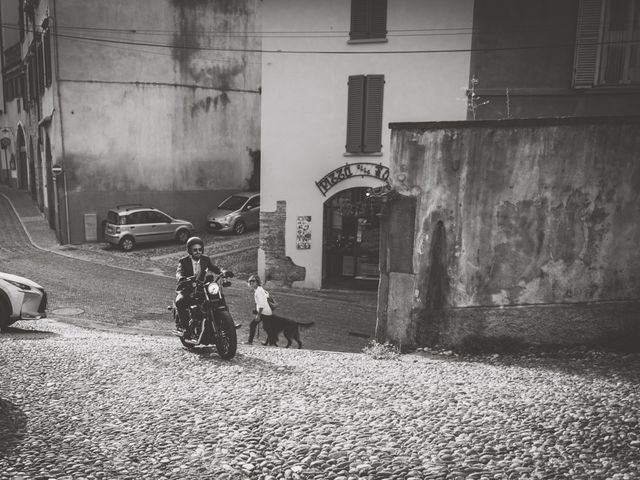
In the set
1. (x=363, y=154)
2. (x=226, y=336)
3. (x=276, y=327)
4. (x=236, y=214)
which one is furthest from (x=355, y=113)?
(x=226, y=336)

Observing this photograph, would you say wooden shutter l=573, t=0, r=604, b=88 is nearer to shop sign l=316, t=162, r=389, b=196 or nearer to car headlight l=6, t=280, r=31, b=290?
shop sign l=316, t=162, r=389, b=196

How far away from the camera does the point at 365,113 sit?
53.3 feet

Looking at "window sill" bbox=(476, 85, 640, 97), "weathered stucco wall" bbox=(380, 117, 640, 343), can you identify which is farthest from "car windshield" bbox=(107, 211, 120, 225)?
"weathered stucco wall" bbox=(380, 117, 640, 343)

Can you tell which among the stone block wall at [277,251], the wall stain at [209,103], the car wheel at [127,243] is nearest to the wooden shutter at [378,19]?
the stone block wall at [277,251]

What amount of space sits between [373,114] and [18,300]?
34.7ft

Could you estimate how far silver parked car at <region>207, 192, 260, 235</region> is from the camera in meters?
23.4

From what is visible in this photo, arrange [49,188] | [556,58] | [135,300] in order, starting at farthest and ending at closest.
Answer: [49,188], [135,300], [556,58]

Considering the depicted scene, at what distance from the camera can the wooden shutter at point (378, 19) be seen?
15.9 meters

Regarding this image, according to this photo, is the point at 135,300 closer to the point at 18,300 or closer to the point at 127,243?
the point at 18,300

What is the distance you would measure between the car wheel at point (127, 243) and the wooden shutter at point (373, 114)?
1008cm

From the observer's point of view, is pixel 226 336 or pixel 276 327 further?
pixel 276 327

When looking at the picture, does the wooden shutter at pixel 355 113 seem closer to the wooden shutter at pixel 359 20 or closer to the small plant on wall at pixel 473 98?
the wooden shutter at pixel 359 20

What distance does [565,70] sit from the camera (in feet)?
46.3

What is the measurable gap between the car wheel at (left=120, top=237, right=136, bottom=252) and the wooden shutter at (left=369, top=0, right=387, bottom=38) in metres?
→ 11.6
